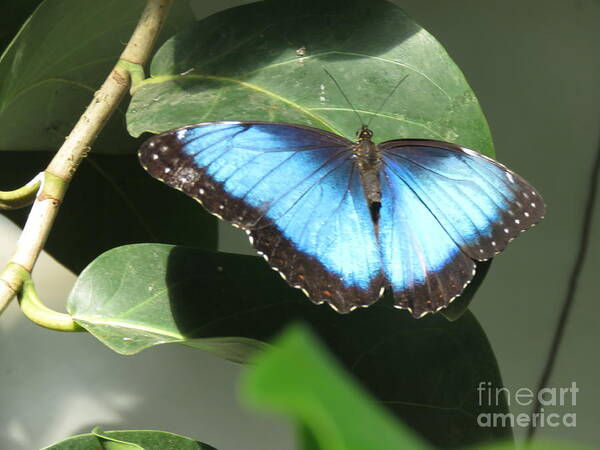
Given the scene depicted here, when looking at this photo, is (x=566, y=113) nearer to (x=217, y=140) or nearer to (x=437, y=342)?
(x=437, y=342)

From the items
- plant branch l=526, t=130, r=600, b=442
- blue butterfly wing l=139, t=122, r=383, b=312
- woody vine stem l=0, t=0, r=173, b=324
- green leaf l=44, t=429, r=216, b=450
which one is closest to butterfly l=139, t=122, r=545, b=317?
blue butterfly wing l=139, t=122, r=383, b=312

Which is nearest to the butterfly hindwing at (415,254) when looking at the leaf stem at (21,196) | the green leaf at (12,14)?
the leaf stem at (21,196)

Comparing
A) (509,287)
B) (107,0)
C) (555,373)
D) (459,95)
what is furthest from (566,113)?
(107,0)

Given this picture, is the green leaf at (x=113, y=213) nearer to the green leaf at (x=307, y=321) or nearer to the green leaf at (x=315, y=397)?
the green leaf at (x=307, y=321)

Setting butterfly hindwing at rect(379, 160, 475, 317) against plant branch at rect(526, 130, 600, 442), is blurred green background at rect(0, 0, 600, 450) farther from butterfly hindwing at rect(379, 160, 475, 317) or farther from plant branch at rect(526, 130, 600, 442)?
butterfly hindwing at rect(379, 160, 475, 317)

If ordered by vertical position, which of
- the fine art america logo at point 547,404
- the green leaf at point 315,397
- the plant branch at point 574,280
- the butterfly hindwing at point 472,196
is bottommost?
the fine art america logo at point 547,404

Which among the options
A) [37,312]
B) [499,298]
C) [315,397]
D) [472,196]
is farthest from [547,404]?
[315,397]
